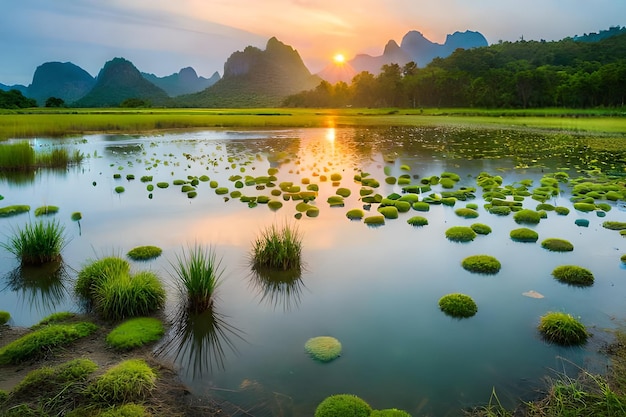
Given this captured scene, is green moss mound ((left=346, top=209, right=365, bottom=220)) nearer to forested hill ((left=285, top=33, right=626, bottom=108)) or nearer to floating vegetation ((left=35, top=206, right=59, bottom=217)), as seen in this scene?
floating vegetation ((left=35, top=206, right=59, bottom=217))

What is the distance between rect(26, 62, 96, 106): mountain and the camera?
177 m

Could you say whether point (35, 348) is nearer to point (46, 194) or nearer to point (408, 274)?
point (408, 274)

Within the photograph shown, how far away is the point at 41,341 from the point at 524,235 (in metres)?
8.73

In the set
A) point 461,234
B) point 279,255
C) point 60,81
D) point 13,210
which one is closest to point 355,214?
point 461,234

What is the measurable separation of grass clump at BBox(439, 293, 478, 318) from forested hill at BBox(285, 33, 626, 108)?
2196 inches

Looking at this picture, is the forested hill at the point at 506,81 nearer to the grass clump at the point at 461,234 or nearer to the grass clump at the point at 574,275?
the grass clump at the point at 461,234

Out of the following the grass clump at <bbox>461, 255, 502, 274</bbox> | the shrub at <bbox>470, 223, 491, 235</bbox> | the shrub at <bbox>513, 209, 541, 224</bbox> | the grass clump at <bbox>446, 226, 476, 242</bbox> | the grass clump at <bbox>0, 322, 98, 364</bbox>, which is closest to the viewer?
the grass clump at <bbox>0, 322, 98, 364</bbox>

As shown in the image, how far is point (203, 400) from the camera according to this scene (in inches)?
167

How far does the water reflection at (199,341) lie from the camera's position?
4910mm

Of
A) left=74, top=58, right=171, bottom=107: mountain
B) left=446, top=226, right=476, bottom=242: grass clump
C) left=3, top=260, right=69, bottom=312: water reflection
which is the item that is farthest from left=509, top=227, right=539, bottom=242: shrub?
left=74, top=58, right=171, bottom=107: mountain

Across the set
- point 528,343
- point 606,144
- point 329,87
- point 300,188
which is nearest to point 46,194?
point 300,188

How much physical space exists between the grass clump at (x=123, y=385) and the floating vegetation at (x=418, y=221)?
7.36 m

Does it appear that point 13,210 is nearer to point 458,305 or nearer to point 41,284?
point 41,284

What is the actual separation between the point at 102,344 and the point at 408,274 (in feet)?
15.8
